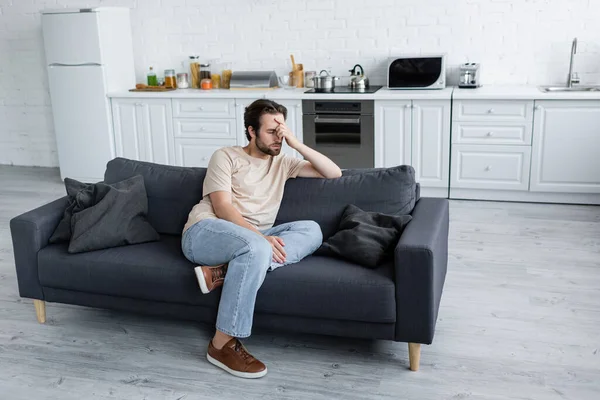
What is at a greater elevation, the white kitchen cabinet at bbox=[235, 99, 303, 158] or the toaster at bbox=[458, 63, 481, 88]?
the toaster at bbox=[458, 63, 481, 88]

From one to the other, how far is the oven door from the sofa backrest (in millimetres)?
2049

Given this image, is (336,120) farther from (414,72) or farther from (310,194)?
(310,194)

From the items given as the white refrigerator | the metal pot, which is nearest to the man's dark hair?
the metal pot

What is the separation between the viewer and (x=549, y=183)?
516 centimetres

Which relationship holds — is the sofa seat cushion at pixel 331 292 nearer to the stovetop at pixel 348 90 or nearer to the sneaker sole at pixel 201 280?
the sneaker sole at pixel 201 280

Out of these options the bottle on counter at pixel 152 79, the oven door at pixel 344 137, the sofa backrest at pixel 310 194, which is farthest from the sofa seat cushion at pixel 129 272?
the bottle on counter at pixel 152 79

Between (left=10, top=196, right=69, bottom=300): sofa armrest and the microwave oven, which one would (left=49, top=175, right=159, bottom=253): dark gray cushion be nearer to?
(left=10, top=196, right=69, bottom=300): sofa armrest

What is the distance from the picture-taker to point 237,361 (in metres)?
2.88

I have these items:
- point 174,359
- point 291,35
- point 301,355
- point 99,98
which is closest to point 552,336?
point 301,355

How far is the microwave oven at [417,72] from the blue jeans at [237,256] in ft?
9.25

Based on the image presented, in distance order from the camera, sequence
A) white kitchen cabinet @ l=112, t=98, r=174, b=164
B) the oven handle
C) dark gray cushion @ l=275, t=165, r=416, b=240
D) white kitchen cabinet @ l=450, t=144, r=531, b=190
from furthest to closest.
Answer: white kitchen cabinet @ l=112, t=98, r=174, b=164, the oven handle, white kitchen cabinet @ l=450, t=144, r=531, b=190, dark gray cushion @ l=275, t=165, r=416, b=240

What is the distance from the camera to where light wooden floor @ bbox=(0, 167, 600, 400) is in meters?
2.76

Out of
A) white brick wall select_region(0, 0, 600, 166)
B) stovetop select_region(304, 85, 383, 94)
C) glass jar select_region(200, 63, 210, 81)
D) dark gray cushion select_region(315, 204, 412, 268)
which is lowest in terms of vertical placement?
dark gray cushion select_region(315, 204, 412, 268)

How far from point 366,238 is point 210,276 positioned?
2.24 ft
